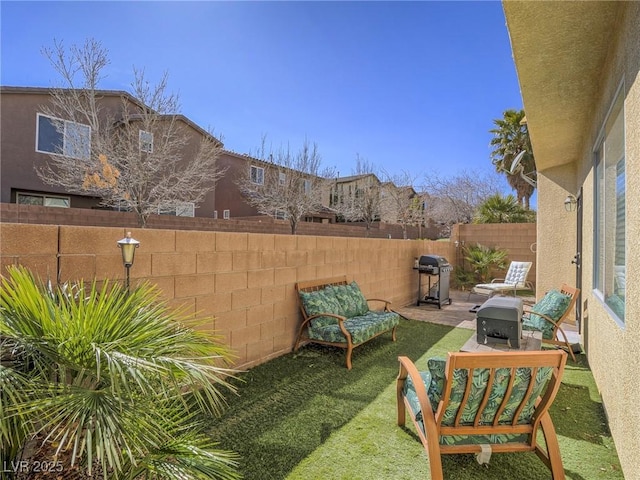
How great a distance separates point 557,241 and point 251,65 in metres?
8.15

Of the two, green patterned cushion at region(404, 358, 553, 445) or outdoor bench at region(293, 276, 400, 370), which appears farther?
outdoor bench at region(293, 276, 400, 370)

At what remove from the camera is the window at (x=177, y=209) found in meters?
12.9

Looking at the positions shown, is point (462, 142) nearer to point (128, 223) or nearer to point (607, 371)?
point (128, 223)

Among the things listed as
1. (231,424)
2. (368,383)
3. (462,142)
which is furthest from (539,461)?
(462,142)

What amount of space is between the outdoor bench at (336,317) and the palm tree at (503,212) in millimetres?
10883

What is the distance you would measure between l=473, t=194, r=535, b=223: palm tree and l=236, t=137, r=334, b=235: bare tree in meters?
8.14

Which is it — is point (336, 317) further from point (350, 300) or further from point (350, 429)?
point (350, 429)

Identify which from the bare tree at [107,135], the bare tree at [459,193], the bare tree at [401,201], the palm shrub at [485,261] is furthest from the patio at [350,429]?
the bare tree at [459,193]

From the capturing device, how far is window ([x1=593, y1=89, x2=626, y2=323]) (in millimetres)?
3109

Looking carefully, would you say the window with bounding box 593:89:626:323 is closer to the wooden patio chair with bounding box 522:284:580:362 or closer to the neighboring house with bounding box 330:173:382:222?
the wooden patio chair with bounding box 522:284:580:362

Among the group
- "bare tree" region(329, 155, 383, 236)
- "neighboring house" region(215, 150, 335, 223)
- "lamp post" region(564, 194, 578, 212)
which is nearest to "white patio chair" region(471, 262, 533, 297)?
"lamp post" region(564, 194, 578, 212)

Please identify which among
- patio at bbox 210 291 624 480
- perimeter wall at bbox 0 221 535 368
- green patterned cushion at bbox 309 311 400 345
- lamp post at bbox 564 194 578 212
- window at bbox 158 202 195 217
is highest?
window at bbox 158 202 195 217

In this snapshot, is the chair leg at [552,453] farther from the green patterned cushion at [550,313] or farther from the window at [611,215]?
the green patterned cushion at [550,313]

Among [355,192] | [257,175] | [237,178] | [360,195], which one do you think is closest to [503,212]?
[360,195]
